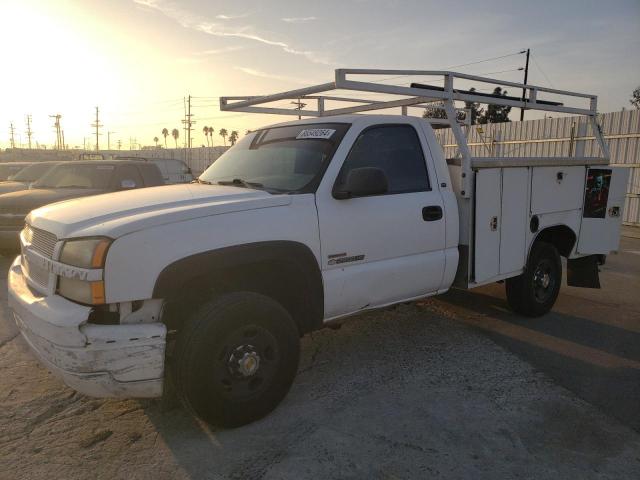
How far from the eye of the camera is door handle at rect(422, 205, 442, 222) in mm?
3953

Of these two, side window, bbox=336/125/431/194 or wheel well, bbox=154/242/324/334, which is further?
side window, bbox=336/125/431/194

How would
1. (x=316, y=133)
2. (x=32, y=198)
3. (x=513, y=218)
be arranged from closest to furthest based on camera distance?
(x=316, y=133), (x=513, y=218), (x=32, y=198)

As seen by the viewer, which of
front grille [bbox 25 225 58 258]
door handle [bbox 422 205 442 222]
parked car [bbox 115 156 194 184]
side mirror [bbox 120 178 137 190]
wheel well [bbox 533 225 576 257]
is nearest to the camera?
front grille [bbox 25 225 58 258]

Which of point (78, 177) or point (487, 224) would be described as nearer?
point (487, 224)

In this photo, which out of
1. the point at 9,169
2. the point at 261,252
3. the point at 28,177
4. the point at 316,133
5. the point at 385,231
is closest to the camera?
the point at 261,252

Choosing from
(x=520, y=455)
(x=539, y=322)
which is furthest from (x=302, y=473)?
(x=539, y=322)

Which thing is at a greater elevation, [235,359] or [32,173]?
[32,173]

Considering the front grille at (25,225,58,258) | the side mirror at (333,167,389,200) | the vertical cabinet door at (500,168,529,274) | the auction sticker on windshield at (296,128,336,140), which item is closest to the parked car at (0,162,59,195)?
the front grille at (25,225,58,258)

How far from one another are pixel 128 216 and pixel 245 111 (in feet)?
9.14

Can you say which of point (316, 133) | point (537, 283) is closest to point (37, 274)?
point (316, 133)

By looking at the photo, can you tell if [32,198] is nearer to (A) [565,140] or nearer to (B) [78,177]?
(B) [78,177]

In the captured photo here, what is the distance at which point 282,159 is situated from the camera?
12.6 feet

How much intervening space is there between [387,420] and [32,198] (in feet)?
22.9

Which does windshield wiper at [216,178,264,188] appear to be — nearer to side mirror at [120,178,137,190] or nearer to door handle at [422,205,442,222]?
door handle at [422,205,442,222]
